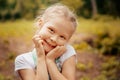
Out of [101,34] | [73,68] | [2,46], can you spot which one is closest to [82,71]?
[101,34]

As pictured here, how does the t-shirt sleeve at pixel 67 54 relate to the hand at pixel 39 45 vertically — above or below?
below

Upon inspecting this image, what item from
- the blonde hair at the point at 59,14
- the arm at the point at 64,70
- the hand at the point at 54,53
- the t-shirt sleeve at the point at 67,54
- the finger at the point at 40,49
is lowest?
the arm at the point at 64,70

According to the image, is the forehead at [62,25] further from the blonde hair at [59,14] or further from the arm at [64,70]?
the arm at [64,70]

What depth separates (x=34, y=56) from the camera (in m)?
1.64

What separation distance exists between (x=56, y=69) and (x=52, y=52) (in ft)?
0.26

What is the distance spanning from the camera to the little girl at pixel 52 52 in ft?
5.09

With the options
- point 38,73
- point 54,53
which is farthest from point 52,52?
point 38,73

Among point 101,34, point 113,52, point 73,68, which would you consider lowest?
point 113,52

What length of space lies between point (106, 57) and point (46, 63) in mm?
3946

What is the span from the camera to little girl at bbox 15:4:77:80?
1.55 metres

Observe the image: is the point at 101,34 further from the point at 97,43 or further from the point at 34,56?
the point at 34,56

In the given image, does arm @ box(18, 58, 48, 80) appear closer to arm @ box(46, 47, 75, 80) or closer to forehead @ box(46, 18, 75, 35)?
arm @ box(46, 47, 75, 80)

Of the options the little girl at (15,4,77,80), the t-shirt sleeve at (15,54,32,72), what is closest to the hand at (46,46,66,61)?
the little girl at (15,4,77,80)

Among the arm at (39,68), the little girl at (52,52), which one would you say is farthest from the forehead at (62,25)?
the arm at (39,68)
